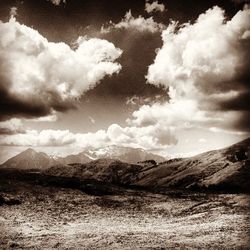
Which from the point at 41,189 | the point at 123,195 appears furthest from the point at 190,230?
the point at 41,189

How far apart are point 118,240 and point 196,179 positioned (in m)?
170

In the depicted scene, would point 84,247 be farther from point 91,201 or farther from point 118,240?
point 91,201

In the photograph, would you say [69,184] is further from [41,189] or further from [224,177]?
[224,177]

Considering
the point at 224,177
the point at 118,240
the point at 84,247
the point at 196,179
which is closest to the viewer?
the point at 84,247

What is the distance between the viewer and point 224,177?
158 metres

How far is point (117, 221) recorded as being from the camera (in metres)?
29.6

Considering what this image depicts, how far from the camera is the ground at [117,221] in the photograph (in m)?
21.4

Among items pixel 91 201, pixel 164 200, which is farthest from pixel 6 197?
pixel 164 200

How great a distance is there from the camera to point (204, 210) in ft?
107

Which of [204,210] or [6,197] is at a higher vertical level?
[6,197]

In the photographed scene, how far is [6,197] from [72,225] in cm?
1036

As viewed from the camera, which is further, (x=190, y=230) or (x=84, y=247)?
(x=190, y=230)

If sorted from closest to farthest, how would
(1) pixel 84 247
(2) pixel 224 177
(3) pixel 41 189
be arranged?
(1) pixel 84 247 → (3) pixel 41 189 → (2) pixel 224 177

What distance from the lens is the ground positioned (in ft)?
70.3
